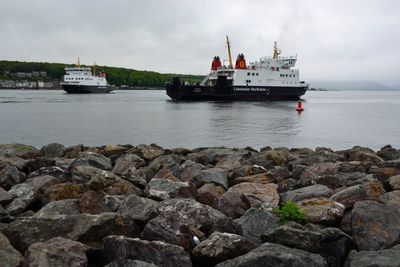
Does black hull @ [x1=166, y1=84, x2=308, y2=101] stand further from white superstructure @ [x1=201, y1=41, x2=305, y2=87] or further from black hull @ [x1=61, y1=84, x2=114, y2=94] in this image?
black hull @ [x1=61, y1=84, x2=114, y2=94]

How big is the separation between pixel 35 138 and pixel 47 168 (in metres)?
15.9

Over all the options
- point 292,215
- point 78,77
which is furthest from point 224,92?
point 292,215

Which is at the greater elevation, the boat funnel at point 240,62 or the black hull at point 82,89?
the boat funnel at point 240,62

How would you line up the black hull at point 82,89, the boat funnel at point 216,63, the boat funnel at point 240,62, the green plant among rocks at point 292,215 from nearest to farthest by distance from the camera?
1. the green plant among rocks at point 292,215
2. the boat funnel at point 240,62
3. the boat funnel at point 216,63
4. the black hull at point 82,89

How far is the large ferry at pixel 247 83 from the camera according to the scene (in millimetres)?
60281

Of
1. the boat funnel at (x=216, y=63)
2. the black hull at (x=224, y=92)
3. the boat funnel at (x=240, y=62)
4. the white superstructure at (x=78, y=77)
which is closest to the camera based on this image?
the black hull at (x=224, y=92)

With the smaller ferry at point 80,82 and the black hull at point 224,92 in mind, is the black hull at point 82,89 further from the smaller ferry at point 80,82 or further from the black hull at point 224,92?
the black hull at point 224,92

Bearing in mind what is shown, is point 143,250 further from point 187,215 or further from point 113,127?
point 113,127

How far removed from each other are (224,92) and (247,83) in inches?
149

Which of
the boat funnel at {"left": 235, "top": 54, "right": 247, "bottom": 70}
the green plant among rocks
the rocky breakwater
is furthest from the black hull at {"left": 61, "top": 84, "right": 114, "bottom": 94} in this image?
the green plant among rocks

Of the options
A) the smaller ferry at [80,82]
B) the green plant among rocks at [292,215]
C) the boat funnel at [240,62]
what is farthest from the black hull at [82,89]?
the green plant among rocks at [292,215]

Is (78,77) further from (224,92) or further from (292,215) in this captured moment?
(292,215)

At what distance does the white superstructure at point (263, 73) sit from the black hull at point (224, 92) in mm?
720

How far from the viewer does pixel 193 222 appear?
4.89 metres
